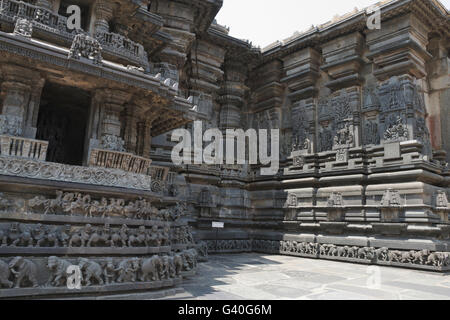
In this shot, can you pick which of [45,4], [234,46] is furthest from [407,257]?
[45,4]

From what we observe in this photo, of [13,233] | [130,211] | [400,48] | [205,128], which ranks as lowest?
[13,233]

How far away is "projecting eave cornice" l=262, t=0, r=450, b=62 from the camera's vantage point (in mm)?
12930

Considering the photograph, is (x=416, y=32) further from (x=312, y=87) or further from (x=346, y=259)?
(x=346, y=259)

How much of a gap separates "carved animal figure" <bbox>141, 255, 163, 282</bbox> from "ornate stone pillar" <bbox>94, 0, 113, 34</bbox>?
23.6 feet

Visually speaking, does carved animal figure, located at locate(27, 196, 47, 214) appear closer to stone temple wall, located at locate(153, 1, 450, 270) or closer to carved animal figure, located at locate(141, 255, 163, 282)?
carved animal figure, located at locate(141, 255, 163, 282)

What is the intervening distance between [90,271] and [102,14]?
7937mm

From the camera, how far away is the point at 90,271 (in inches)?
257

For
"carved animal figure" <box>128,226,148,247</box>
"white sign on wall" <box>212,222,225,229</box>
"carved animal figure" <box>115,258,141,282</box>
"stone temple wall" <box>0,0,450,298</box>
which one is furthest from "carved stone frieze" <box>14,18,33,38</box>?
"white sign on wall" <box>212,222,225,229</box>

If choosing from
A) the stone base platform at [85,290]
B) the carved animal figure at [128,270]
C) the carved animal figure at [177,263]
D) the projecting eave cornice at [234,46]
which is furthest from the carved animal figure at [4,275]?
the projecting eave cornice at [234,46]

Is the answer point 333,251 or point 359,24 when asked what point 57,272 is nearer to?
point 333,251

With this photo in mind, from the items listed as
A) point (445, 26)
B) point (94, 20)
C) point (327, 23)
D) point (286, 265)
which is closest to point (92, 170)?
point (94, 20)

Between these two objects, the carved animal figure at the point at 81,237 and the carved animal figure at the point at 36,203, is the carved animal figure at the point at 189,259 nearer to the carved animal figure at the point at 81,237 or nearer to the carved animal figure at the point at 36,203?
the carved animal figure at the point at 81,237

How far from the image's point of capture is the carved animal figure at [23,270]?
597cm

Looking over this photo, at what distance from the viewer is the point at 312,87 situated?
52.8 ft
